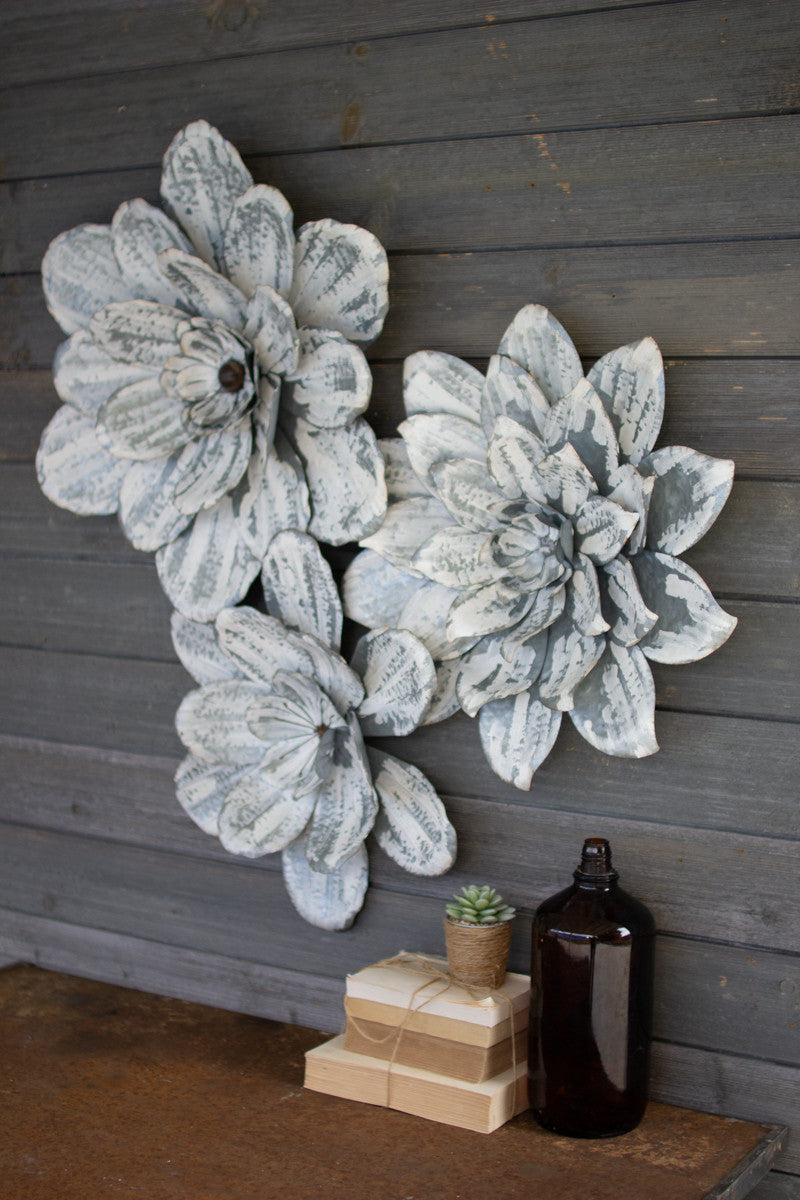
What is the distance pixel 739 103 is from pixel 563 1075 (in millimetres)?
863

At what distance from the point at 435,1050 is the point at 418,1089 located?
4 cm

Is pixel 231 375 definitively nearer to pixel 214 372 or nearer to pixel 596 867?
pixel 214 372

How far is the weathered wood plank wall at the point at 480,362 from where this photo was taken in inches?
40.4

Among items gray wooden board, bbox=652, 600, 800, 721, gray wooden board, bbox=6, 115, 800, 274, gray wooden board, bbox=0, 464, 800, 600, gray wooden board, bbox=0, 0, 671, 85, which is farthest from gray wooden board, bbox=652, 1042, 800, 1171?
gray wooden board, bbox=0, 0, 671, 85

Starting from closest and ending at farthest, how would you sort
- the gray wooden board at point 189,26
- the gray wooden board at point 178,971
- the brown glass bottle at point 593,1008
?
the brown glass bottle at point 593,1008
the gray wooden board at point 189,26
the gray wooden board at point 178,971

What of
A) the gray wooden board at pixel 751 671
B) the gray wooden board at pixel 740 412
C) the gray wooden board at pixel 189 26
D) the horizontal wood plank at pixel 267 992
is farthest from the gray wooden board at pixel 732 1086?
the gray wooden board at pixel 189 26

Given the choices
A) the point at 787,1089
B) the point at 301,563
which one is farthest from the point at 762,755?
the point at 301,563

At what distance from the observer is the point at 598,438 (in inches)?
40.0

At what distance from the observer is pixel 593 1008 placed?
0.99m

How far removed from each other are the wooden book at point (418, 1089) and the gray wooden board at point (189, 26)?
98 centimetres

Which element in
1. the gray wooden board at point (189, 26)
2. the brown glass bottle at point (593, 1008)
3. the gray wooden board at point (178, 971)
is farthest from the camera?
the gray wooden board at point (178, 971)

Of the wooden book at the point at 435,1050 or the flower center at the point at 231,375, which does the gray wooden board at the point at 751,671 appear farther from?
the flower center at the point at 231,375

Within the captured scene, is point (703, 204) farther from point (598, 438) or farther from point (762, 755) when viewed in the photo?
point (762, 755)

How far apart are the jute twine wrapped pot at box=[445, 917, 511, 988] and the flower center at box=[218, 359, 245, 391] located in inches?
22.5
